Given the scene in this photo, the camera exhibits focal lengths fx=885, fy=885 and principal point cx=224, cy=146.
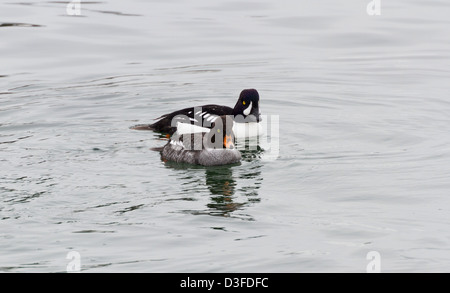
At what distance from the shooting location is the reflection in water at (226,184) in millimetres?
10617

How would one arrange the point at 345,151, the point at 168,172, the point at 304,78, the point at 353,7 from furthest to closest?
the point at 353,7
the point at 304,78
the point at 345,151
the point at 168,172

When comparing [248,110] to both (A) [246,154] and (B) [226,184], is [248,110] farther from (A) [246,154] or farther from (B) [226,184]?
(B) [226,184]

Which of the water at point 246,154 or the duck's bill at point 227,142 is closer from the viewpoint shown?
the water at point 246,154

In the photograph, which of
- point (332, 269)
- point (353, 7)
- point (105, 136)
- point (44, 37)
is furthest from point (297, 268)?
point (353, 7)

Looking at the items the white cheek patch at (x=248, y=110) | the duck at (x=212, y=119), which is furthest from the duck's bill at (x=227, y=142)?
the white cheek patch at (x=248, y=110)

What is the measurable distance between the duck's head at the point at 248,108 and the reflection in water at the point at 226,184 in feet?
4.80

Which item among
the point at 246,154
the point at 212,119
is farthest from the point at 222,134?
the point at 212,119

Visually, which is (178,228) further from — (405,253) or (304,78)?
(304,78)

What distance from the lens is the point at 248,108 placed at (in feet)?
50.2

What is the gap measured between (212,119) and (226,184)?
3011mm

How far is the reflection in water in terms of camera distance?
10617mm

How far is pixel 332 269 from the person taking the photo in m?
8.62

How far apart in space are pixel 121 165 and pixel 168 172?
73cm

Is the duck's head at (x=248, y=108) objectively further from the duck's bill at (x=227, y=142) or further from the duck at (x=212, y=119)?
the duck's bill at (x=227, y=142)
